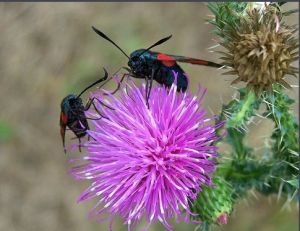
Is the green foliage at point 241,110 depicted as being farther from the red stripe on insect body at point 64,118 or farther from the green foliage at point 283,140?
the red stripe on insect body at point 64,118

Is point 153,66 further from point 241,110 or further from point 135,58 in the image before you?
point 241,110

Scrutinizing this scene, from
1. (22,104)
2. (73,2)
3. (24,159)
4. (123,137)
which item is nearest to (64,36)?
(73,2)

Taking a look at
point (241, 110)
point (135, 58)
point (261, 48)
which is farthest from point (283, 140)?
point (135, 58)

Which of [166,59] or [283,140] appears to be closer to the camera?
[166,59]

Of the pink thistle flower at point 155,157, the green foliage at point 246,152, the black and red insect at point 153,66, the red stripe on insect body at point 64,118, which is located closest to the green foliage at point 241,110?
the green foliage at point 246,152

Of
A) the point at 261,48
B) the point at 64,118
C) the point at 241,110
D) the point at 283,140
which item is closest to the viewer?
the point at 261,48
